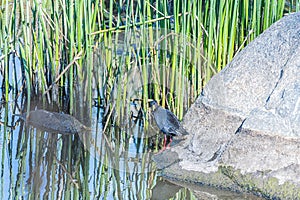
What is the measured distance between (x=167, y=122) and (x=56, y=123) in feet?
3.40

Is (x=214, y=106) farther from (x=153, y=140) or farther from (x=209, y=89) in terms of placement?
(x=153, y=140)

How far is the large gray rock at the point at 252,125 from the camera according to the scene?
13.9ft

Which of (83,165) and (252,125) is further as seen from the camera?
(83,165)

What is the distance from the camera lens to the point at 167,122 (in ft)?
16.5

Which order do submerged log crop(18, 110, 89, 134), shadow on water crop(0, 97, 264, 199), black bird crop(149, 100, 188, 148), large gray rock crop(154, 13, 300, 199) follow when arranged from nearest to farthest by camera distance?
1. large gray rock crop(154, 13, 300, 199)
2. shadow on water crop(0, 97, 264, 199)
3. black bird crop(149, 100, 188, 148)
4. submerged log crop(18, 110, 89, 134)

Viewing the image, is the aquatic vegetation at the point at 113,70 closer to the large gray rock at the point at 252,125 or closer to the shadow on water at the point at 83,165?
the shadow on water at the point at 83,165

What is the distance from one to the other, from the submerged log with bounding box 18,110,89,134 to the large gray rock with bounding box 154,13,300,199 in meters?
0.93

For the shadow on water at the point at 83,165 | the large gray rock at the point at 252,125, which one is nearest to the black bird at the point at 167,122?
the large gray rock at the point at 252,125

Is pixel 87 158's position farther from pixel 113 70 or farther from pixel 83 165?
pixel 113 70

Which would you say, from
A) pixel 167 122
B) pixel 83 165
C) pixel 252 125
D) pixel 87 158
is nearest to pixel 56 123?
pixel 87 158

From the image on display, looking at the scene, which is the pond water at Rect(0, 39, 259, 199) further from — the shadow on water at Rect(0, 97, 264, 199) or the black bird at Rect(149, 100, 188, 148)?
the black bird at Rect(149, 100, 188, 148)

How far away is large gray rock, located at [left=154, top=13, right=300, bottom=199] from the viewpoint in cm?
423

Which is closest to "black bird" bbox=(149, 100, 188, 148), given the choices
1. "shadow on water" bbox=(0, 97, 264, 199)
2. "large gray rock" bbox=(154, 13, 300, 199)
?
"large gray rock" bbox=(154, 13, 300, 199)

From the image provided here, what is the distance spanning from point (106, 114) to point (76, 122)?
262 millimetres
